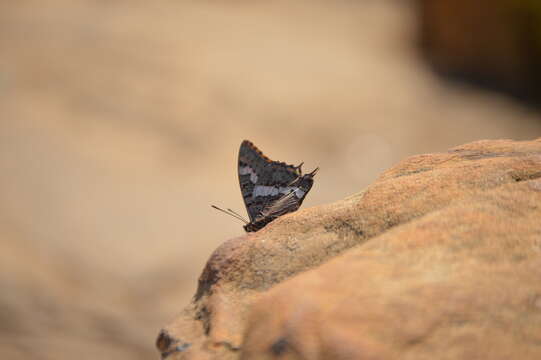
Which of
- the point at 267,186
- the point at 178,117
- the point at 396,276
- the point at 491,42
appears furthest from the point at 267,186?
the point at 491,42

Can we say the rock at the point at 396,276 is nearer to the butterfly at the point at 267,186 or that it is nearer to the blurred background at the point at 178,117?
the butterfly at the point at 267,186

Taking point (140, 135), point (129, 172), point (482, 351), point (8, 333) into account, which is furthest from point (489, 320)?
point (140, 135)

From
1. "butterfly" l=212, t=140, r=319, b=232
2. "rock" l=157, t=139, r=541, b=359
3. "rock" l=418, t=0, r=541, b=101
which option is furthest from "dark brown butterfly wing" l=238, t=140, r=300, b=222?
"rock" l=418, t=0, r=541, b=101

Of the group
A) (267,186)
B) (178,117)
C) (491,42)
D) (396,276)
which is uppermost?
(178,117)

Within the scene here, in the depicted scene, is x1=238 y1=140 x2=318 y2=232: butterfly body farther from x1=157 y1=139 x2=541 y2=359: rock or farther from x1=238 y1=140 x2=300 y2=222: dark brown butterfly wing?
x1=157 y1=139 x2=541 y2=359: rock

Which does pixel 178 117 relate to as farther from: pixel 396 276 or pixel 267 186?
pixel 396 276

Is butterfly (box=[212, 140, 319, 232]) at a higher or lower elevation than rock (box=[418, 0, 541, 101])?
lower

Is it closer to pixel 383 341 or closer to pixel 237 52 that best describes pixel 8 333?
pixel 383 341
